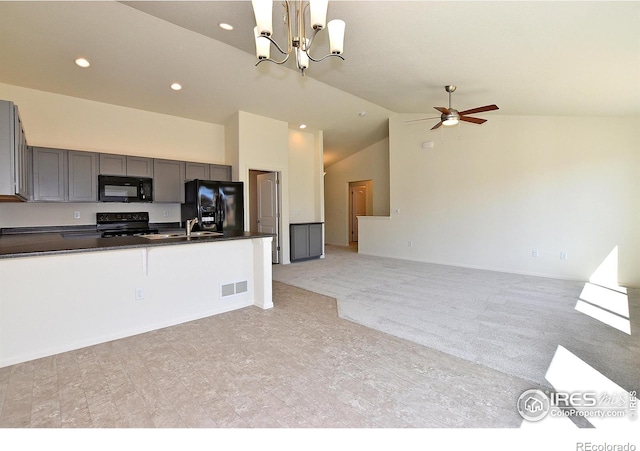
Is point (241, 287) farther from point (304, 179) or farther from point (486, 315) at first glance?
point (304, 179)

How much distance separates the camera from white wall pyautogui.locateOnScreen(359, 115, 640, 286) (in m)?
4.56

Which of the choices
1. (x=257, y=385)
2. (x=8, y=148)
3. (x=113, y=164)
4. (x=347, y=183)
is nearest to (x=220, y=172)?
(x=113, y=164)

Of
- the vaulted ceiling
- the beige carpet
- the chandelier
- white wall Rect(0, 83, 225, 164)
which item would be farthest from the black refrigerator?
the chandelier

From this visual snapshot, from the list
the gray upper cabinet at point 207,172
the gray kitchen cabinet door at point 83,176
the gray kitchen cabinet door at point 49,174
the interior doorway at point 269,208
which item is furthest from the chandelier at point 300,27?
the interior doorway at point 269,208

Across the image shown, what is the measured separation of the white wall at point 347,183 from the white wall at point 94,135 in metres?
4.59

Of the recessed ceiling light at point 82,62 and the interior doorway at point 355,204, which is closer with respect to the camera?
the recessed ceiling light at point 82,62

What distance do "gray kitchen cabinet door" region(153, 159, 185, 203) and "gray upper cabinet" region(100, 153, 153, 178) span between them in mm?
121

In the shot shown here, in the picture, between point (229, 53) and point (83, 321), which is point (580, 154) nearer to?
point (229, 53)

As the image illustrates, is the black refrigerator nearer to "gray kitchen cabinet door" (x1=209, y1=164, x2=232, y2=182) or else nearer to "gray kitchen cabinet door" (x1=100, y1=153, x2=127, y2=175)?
"gray kitchen cabinet door" (x1=209, y1=164, x2=232, y2=182)

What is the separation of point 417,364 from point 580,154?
4769 millimetres

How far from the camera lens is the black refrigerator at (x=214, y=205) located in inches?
203

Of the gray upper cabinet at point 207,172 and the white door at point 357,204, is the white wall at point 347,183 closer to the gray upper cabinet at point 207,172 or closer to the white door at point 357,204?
the white door at point 357,204

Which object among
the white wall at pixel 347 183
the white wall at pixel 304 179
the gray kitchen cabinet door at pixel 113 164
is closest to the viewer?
the gray kitchen cabinet door at pixel 113 164

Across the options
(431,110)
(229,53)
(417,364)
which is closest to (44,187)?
(229,53)
